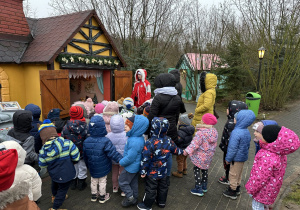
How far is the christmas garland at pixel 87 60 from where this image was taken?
6141 millimetres

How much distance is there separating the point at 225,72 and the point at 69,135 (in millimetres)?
12077

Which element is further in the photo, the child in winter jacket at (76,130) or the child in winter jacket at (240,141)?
the child in winter jacket at (76,130)

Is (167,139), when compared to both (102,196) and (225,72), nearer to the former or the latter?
(102,196)

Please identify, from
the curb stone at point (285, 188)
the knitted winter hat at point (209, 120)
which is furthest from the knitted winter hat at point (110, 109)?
the curb stone at point (285, 188)

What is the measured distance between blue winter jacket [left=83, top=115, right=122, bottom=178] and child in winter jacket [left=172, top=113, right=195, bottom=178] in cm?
138

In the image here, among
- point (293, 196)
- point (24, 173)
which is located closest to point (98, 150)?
point (24, 173)

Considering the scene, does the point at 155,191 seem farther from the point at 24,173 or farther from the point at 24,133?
the point at 24,133

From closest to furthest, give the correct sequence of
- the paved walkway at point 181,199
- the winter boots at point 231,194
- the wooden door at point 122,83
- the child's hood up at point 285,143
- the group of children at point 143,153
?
the child's hood up at point 285,143 → the group of children at point 143,153 → the paved walkway at point 181,199 → the winter boots at point 231,194 → the wooden door at point 122,83

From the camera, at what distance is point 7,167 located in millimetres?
1588

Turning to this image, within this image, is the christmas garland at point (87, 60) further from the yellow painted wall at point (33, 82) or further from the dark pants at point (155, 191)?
the dark pants at point (155, 191)

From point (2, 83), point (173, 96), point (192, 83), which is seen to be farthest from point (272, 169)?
point (192, 83)

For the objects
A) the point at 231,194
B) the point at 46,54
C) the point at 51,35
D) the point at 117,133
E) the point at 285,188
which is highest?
the point at 51,35

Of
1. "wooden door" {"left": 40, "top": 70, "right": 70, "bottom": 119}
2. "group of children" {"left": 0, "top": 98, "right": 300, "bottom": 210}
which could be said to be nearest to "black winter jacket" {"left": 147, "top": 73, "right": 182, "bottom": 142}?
"group of children" {"left": 0, "top": 98, "right": 300, "bottom": 210}

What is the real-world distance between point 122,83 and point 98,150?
5.25 m
